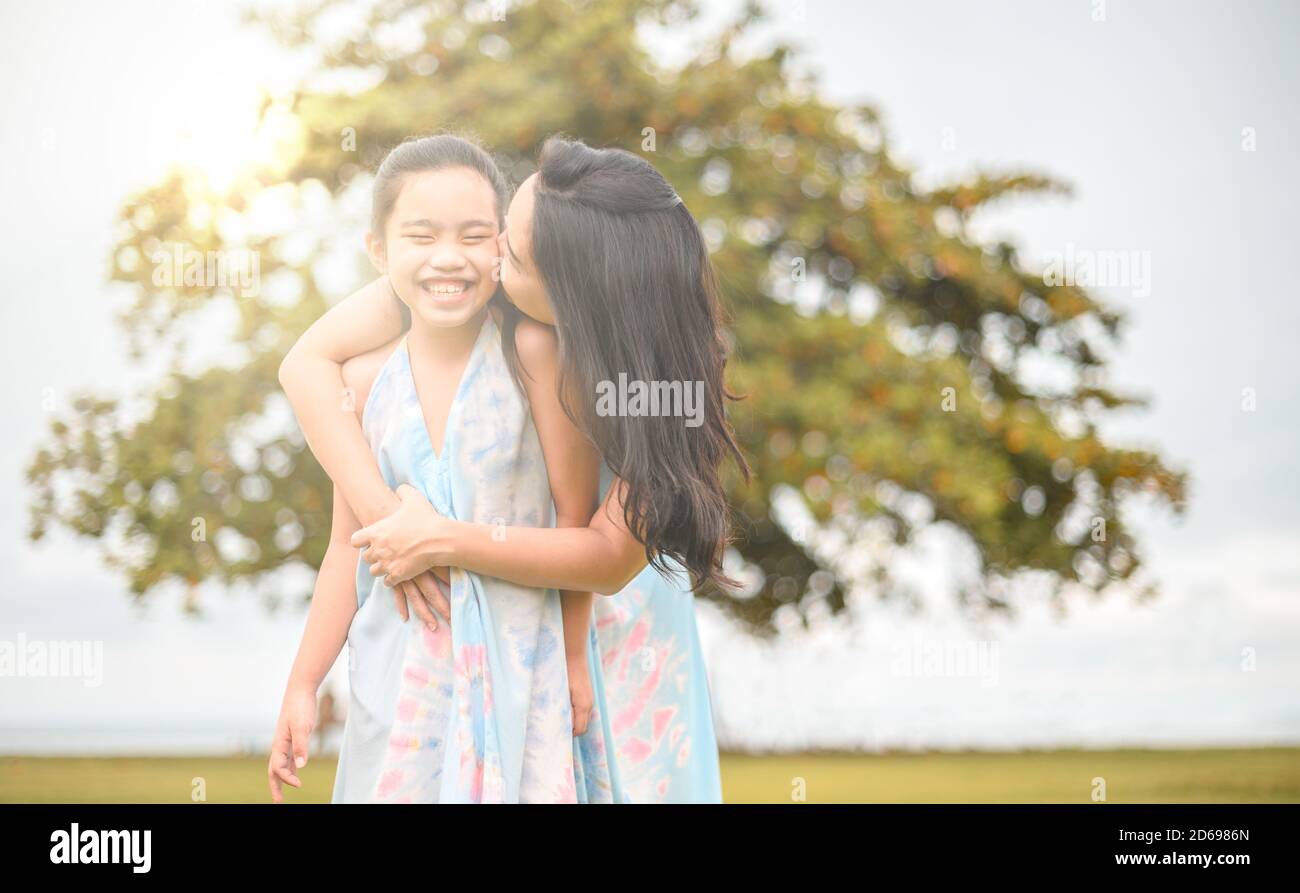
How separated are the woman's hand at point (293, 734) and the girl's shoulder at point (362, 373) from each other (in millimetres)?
496

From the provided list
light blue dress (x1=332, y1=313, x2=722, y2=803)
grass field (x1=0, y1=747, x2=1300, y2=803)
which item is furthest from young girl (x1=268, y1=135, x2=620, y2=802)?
grass field (x1=0, y1=747, x2=1300, y2=803)

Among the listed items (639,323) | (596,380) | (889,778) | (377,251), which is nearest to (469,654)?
(596,380)

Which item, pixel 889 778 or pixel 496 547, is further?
pixel 889 778

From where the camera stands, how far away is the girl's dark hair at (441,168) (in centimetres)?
235

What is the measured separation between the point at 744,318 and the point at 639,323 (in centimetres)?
530

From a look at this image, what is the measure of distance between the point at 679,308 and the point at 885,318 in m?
5.81

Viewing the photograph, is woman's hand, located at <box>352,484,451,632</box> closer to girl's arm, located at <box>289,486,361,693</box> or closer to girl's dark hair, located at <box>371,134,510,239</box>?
girl's arm, located at <box>289,486,361,693</box>

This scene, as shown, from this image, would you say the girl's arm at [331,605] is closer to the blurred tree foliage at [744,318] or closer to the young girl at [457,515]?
the young girl at [457,515]

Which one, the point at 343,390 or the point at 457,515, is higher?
the point at 343,390

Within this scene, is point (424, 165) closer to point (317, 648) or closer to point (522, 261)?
point (522, 261)

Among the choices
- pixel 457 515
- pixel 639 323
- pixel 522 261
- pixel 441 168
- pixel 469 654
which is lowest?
pixel 469 654

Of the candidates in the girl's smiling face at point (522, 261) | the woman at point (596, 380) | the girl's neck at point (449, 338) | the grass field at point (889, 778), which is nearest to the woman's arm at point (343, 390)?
the woman at point (596, 380)

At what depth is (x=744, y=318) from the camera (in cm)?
758

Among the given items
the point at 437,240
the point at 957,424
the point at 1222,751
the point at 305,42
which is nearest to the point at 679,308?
the point at 437,240
